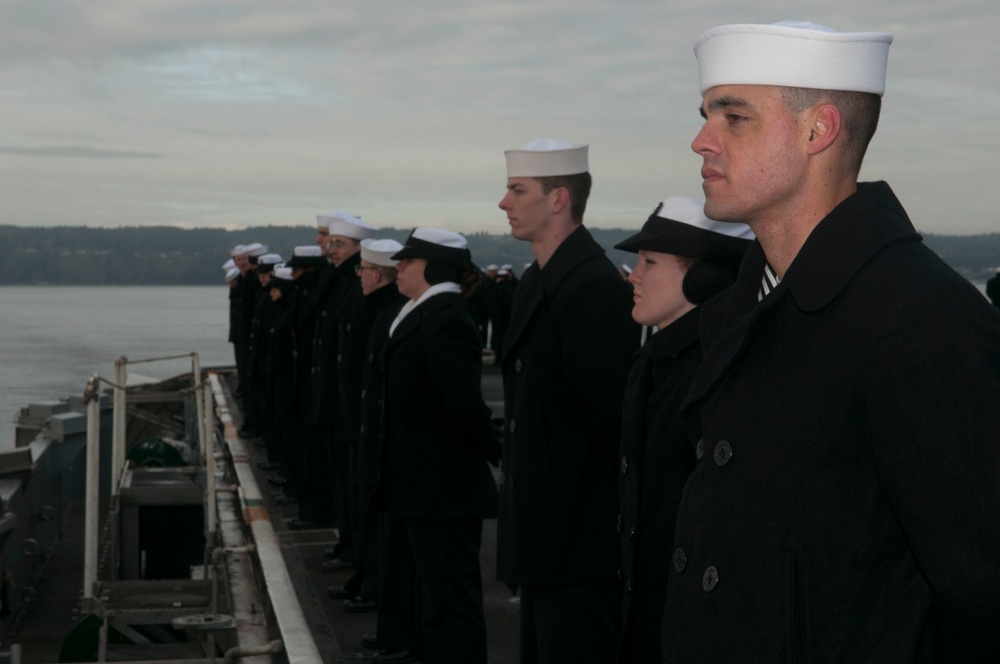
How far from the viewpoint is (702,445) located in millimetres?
2076

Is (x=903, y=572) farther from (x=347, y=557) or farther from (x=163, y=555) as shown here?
(x=163, y=555)

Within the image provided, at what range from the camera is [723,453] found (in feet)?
6.49

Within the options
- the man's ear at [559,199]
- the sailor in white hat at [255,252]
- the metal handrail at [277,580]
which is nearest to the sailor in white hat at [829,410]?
the man's ear at [559,199]

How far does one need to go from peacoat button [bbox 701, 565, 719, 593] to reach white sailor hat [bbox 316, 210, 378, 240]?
267 inches

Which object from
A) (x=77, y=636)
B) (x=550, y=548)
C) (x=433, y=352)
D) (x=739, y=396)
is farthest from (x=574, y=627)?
(x=77, y=636)

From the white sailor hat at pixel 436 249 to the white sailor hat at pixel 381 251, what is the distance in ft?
3.86

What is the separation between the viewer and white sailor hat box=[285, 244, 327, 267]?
10.7m

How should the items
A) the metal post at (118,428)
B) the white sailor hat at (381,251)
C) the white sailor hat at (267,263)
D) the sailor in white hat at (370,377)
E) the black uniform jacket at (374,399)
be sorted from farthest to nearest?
the white sailor hat at (267,263) → the metal post at (118,428) → the white sailor hat at (381,251) → the sailor in white hat at (370,377) → the black uniform jacket at (374,399)

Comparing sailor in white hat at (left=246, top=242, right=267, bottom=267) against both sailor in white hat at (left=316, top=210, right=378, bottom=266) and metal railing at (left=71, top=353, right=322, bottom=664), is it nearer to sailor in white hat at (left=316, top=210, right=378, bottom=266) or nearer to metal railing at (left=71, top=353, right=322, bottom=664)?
metal railing at (left=71, top=353, right=322, bottom=664)

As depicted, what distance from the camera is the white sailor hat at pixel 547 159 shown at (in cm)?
468

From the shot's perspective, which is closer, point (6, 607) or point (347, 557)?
point (347, 557)

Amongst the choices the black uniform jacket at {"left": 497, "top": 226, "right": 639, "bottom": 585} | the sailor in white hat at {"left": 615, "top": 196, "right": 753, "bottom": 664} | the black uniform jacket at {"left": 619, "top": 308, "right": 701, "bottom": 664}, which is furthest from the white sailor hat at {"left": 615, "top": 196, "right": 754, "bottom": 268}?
the black uniform jacket at {"left": 497, "top": 226, "right": 639, "bottom": 585}

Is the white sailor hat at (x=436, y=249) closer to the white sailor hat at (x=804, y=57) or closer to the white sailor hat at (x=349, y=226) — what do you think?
the white sailor hat at (x=349, y=226)

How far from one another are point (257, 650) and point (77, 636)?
13.4 ft
